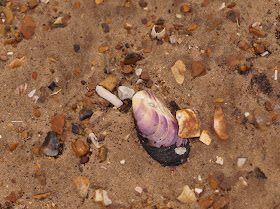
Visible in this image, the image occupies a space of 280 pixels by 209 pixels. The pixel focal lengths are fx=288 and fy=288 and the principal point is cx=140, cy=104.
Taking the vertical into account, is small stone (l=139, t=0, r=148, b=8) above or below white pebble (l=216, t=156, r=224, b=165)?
above

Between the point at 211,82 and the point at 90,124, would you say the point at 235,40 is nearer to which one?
the point at 211,82

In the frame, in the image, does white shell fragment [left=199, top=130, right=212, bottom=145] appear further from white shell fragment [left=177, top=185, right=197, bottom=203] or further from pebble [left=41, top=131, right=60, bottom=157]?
pebble [left=41, top=131, right=60, bottom=157]

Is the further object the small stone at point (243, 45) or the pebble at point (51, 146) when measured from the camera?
the small stone at point (243, 45)

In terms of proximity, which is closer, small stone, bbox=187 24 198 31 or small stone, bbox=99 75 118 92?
small stone, bbox=99 75 118 92

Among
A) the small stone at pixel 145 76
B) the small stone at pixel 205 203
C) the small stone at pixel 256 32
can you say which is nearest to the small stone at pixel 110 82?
the small stone at pixel 145 76

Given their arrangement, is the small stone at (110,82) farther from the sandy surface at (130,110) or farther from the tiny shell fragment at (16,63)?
the tiny shell fragment at (16,63)

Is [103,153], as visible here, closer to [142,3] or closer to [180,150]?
[180,150]

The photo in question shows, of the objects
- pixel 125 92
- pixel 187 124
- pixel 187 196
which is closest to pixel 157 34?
pixel 125 92

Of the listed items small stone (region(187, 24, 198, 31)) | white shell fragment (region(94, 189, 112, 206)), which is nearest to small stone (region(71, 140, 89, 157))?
white shell fragment (region(94, 189, 112, 206))
